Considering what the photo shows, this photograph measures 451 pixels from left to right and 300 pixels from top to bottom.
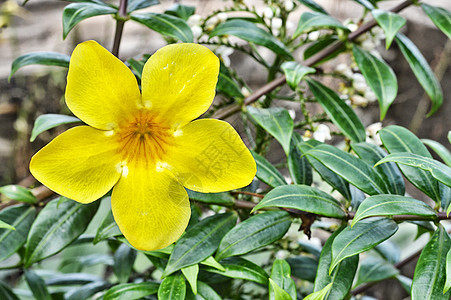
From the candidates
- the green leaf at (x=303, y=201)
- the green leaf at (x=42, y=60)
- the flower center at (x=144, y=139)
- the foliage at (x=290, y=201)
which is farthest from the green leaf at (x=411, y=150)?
the green leaf at (x=42, y=60)

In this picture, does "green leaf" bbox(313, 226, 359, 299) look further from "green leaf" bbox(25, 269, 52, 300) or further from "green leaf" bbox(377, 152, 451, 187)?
"green leaf" bbox(25, 269, 52, 300)

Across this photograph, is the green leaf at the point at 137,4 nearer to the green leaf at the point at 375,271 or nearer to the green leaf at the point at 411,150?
the green leaf at the point at 411,150

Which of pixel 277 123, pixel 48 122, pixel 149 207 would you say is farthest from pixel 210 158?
pixel 48 122

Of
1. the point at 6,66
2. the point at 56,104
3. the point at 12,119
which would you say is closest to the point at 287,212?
the point at 56,104

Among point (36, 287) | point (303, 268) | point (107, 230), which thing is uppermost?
point (107, 230)

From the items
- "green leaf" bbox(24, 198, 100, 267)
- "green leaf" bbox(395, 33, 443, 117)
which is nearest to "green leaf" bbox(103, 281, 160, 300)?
"green leaf" bbox(24, 198, 100, 267)

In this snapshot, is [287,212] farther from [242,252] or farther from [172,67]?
[172,67]

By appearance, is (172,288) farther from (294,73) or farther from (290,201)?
(294,73)
